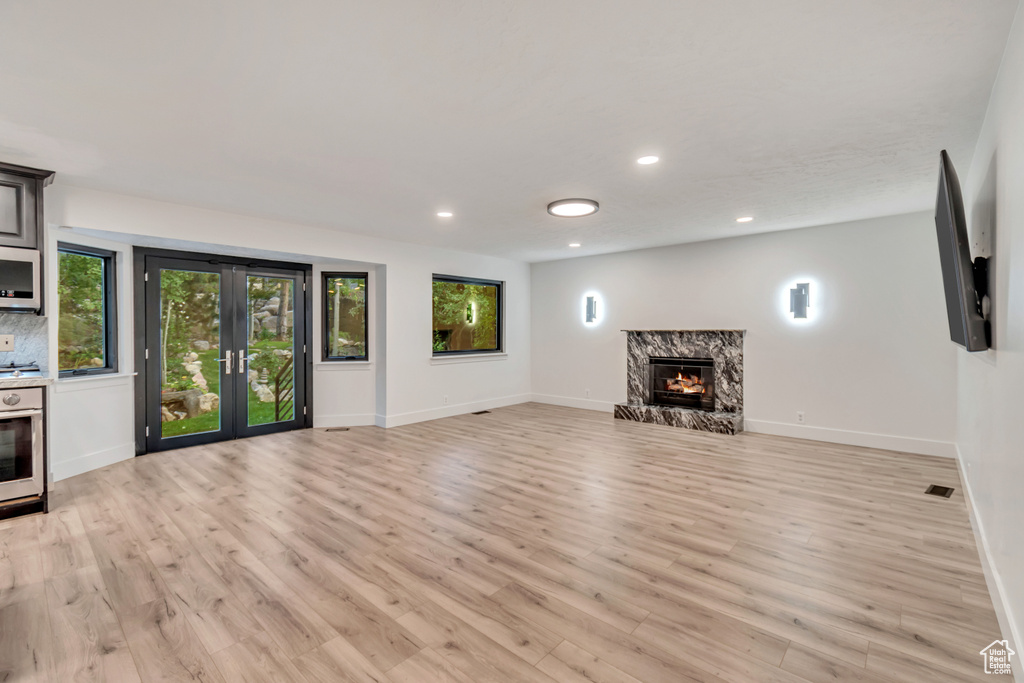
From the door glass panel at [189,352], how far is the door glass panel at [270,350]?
378mm

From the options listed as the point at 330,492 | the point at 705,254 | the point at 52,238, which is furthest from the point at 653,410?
the point at 52,238

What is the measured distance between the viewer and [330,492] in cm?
400

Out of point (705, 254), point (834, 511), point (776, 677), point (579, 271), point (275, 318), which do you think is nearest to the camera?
point (776, 677)

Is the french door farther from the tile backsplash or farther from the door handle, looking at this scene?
the tile backsplash

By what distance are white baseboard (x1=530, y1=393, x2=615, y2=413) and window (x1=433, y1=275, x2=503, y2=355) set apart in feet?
4.04

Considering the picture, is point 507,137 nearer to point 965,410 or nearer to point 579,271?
point 965,410

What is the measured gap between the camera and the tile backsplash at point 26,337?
3.85 meters

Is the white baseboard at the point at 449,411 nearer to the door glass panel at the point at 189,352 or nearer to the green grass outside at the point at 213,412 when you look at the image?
the green grass outside at the point at 213,412

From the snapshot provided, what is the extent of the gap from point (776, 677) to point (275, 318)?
624 centimetres

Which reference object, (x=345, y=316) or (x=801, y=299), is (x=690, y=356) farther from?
(x=345, y=316)

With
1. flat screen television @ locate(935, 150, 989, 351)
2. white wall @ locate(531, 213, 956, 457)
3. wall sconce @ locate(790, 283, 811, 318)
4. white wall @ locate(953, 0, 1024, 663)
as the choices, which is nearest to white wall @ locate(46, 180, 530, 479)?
white wall @ locate(531, 213, 956, 457)

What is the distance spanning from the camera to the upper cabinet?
3531 millimetres

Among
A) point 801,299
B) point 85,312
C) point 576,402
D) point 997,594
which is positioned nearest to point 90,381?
point 85,312

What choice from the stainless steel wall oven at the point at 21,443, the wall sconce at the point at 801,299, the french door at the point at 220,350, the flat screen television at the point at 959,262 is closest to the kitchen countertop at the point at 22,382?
the stainless steel wall oven at the point at 21,443
